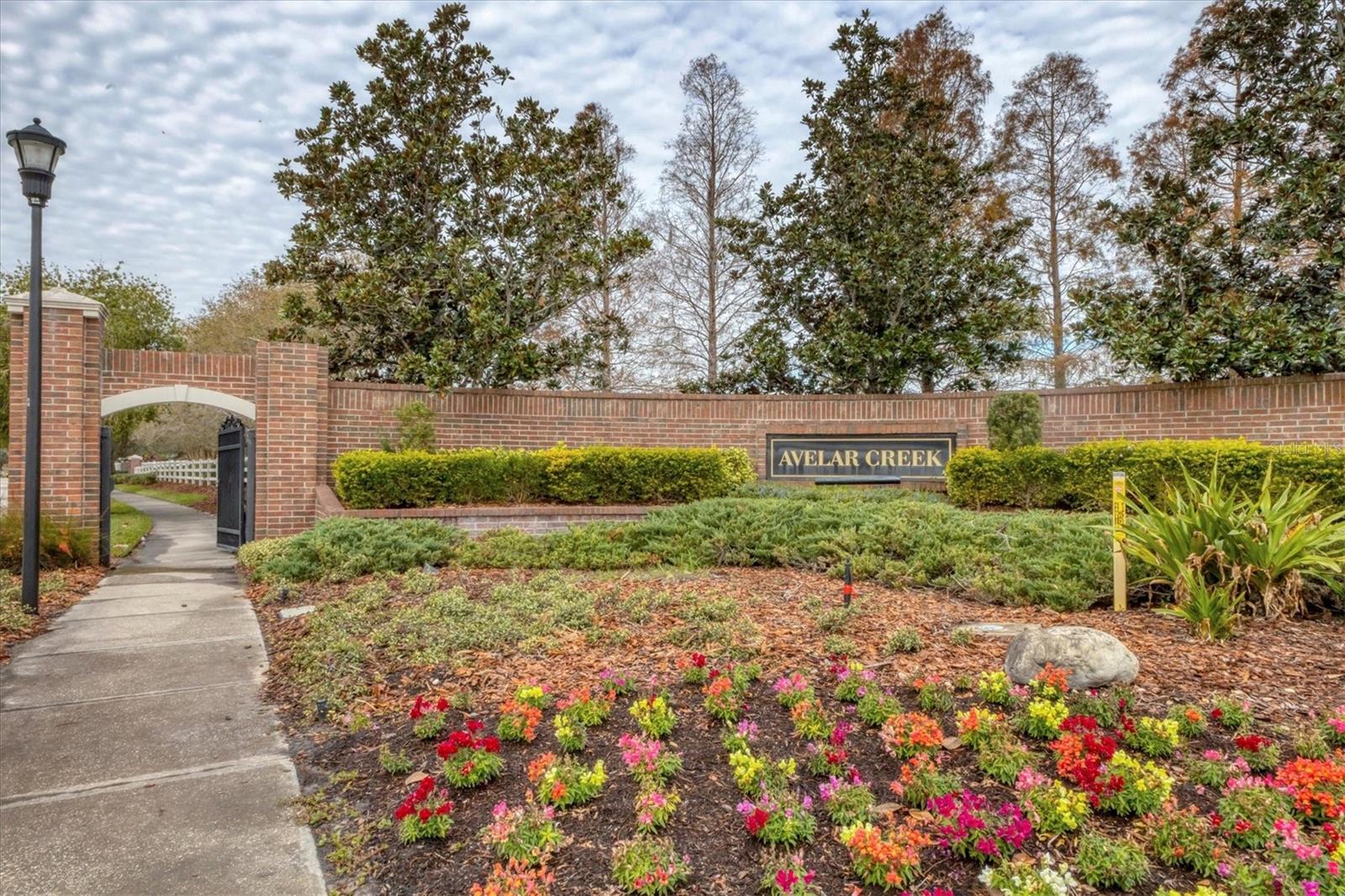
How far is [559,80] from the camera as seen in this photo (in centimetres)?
1122

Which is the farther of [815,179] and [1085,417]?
[815,179]

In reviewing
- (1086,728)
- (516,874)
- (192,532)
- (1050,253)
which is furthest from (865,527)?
(1050,253)

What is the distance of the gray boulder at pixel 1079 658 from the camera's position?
3.35 metres

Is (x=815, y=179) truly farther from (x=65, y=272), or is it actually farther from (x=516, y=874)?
(x=65, y=272)

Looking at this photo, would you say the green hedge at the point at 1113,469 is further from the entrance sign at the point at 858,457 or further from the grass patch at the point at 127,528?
the grass patch at the point at 127,528

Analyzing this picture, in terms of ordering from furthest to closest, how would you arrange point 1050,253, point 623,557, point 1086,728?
point 1050,253 → point 623,557 → point 1086,728

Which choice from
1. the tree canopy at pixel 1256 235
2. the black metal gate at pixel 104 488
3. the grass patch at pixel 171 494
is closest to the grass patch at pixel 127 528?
the black metal gate at pixel 104 488

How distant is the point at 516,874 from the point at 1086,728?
212 centimetres

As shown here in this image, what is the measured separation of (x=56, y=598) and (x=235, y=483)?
337 centimetres

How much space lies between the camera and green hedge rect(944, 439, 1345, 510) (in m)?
7.64

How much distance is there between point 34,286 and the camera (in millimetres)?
6211

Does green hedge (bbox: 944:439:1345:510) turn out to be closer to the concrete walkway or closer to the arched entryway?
the concrete walkway

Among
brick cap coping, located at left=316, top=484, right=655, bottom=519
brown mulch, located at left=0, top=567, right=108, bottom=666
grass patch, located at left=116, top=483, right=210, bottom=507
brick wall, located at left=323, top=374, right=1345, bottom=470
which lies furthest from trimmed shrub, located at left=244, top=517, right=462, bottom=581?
grass patch, located at left=116, top=483, right=210, bottom=507

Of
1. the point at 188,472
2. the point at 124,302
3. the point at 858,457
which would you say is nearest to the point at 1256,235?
the point at 858,457
